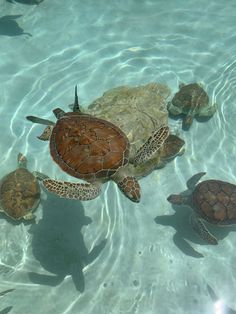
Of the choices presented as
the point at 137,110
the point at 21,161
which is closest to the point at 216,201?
the point at 137,110

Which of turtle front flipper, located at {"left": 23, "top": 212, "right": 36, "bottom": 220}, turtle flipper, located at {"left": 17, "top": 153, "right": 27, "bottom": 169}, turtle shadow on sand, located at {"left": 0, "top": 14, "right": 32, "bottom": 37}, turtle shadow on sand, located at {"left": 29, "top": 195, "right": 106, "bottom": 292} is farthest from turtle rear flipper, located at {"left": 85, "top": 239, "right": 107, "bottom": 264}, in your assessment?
turtle shadow on sand, located at {"left": 0, "top": 14, "right": 32, "bottom": 37}

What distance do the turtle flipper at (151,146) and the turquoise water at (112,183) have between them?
48.6 inches

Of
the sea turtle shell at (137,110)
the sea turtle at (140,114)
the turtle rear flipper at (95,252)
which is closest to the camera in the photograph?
the turtle rear flipper at (95,252)

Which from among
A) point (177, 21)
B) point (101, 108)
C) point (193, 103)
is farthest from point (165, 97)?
point (177, 21)

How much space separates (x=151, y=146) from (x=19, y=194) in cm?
228

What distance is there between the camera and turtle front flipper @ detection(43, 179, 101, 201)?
5.59 metres

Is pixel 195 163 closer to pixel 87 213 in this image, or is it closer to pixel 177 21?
pixel 87 213

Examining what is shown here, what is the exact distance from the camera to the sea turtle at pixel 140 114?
712 centimetres

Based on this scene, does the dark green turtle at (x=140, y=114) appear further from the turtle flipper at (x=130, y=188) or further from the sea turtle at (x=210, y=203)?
the turtle flipper at (x=130, y=188)

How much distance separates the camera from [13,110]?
8.24 meters

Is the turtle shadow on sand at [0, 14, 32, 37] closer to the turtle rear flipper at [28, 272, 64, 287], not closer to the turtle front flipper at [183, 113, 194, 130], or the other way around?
the turtle front flipper at [183, 113, 194, 130]

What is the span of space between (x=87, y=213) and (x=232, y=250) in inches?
94.3

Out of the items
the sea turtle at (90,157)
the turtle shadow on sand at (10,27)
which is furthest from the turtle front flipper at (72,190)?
the turtle shadow on sand at (10,27)

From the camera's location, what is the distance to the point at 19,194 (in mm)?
6602
